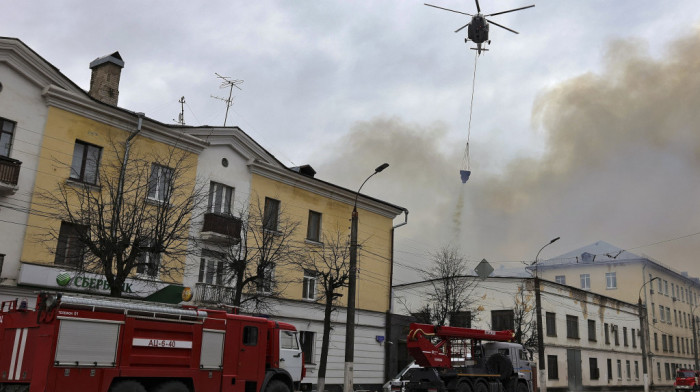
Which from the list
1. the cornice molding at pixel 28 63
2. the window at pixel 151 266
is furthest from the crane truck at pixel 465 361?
the cornice molding at pixel 28 63

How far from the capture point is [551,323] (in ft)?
162

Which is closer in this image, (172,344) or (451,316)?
(172,344)

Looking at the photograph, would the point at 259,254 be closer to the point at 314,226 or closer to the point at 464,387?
the point at 314,226

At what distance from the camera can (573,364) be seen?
5078 centimetres

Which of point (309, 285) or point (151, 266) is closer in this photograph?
point (151, 266)

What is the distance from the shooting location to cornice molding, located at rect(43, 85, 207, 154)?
23.8m

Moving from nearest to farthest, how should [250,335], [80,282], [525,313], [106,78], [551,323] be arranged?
[250,335]
[80,282]
[106,78]
[525,313]
[551,323]

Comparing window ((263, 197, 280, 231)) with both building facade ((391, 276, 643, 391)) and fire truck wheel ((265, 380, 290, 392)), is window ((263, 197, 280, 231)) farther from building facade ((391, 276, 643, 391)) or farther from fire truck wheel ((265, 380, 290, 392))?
building facade ((391, 276, 643, 391))

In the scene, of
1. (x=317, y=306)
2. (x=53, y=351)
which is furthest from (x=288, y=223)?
(x=53, y=351)

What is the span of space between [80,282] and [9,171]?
5.03m

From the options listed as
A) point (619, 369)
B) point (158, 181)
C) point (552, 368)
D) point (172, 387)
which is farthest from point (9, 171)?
point (619, 369)

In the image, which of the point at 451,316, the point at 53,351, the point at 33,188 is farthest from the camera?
the point at 451,316

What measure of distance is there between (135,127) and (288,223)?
9717 millimetres

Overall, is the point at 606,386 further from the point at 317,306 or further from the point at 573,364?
the point at 317,306
